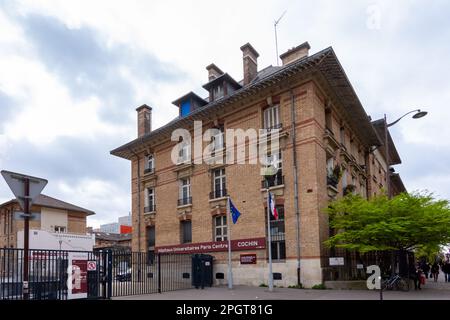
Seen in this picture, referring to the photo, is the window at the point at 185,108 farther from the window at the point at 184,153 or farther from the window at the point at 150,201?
the window at the point at 150,201

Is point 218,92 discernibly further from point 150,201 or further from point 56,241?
point 56,241

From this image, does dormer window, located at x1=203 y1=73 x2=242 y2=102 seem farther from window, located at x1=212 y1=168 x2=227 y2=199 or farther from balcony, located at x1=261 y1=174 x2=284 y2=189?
balcony, located at x1=261 y1=174 x2=284 y2=189

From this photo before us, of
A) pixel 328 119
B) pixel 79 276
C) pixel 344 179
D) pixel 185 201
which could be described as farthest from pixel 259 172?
pixel 79 276

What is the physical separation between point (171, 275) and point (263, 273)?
5079 millimetres

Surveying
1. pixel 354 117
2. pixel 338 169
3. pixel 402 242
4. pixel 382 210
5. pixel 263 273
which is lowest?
pixel 263 273

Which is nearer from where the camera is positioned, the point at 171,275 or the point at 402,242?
the point at 402,242

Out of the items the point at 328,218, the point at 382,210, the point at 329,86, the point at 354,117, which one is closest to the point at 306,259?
the point at 328,218

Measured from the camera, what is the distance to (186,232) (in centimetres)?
2858

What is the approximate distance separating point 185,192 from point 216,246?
5179 millimetres

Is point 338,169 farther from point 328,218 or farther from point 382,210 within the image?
point 382,210

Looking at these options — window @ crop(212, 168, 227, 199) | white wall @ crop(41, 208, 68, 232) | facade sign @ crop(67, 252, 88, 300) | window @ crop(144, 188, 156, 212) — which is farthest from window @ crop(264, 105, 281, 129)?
white wall @ crop(41, 208, 68, 232)

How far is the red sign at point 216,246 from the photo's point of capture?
76.8 feet

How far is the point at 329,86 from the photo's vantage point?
79.8ft
